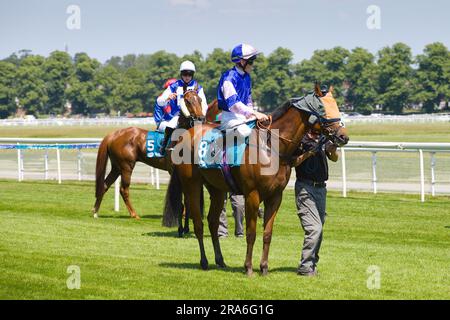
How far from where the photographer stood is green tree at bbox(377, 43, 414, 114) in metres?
85.9

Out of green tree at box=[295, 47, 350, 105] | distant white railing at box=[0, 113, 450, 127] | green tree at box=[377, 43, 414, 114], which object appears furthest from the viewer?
green tree at box=[295, 47, 350, 105]

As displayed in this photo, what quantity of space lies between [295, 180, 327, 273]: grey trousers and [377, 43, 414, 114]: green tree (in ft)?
261

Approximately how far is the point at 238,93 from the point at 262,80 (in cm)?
9118

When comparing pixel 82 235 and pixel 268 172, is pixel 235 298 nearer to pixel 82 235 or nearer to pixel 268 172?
pixel 268 172

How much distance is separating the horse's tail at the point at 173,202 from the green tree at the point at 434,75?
78363 mm

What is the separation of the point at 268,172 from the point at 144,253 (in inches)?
85.6

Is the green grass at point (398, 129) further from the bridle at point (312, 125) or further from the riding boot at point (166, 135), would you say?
the bridle at point (312, 125)

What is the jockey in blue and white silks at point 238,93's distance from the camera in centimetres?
748

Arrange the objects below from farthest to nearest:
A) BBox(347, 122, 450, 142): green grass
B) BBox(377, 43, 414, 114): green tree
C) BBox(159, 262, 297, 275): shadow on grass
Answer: BBox(377, 43, 414, 114): green tree < BBox(347, 122, 450, 142): green grass < BBox(159, 262, 297, 275): shadow on grass

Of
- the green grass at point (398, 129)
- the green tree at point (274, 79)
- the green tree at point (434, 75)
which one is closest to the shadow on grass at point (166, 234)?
the green grass at point (398, 129)

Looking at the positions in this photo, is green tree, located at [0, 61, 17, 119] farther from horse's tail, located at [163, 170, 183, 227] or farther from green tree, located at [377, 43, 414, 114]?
horse's tail, located at [163, 170, 183, 227]

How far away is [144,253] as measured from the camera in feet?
29.2

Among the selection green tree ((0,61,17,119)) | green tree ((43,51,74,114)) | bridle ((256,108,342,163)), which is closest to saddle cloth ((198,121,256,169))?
bridle ((256,108,342,163))

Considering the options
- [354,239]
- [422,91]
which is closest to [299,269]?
[354,239]
